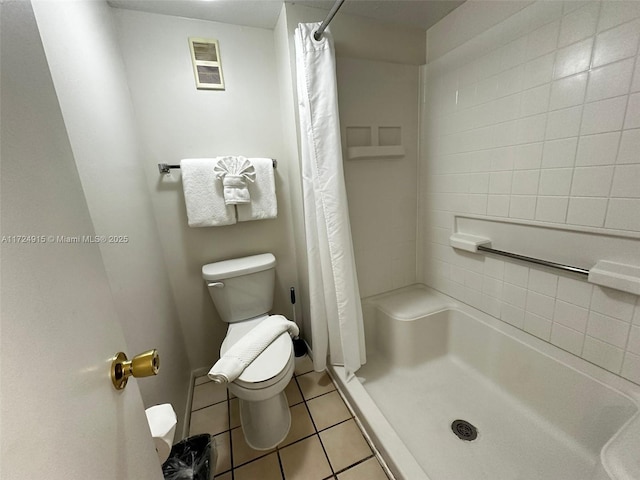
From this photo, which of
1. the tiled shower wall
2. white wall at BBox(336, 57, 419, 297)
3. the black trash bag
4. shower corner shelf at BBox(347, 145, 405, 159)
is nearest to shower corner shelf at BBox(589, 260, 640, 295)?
the tiled shower wall

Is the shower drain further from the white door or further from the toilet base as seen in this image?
the white door

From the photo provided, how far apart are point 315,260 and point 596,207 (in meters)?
1.18

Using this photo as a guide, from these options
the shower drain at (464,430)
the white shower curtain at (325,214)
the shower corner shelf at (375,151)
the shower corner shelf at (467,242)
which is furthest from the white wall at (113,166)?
the shower corner shelf at (467,242)

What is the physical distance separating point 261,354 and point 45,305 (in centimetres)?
102

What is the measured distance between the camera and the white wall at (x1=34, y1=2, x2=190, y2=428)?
747mm

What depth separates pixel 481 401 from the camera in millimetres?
1332

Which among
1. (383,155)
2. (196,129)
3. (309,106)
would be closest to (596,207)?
(383,155)

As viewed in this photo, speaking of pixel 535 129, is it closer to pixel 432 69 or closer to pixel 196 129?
pixel 432 69

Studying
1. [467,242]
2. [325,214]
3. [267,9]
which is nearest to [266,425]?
[325,214]

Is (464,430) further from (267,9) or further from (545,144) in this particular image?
(267,9)

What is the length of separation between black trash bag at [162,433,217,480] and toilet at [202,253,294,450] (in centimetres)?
21

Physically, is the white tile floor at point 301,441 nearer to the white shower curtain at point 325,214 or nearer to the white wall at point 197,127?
the white shower curtain at point 325,214

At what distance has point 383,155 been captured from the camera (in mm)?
1588

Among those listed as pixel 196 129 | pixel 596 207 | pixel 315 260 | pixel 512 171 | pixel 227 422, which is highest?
pixel 196 129
